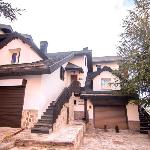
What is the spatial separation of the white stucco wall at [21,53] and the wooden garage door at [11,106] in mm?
2386

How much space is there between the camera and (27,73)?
475 inches

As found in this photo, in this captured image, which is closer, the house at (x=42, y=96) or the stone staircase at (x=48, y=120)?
the stone staircase at (x=48, y=120)

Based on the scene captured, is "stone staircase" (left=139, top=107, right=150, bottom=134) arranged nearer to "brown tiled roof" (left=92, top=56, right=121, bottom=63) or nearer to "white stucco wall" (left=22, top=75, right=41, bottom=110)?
"brown tiled roof" (left=92, top=56, right=121, bottom=63)

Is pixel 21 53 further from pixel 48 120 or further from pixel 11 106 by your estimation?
pixel 48 120

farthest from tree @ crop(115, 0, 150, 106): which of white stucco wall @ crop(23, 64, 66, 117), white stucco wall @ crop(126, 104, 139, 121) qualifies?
white stucco wall @ crop(23, 64, 66, 117)

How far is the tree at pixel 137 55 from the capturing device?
15946 millimetres

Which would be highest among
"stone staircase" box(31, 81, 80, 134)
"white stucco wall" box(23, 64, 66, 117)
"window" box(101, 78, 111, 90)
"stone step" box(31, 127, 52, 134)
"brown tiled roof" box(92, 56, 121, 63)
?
"brown tiled roof" box(92, 56, 121, 63)

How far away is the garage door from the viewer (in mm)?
20106

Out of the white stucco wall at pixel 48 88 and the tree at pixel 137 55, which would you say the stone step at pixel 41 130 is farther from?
the tree at pixel 137 55

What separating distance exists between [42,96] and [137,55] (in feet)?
29.6

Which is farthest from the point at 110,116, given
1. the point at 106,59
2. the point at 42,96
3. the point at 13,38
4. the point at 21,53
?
the point at 13,38

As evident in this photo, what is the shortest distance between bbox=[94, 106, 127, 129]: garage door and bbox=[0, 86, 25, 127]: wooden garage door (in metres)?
10.5

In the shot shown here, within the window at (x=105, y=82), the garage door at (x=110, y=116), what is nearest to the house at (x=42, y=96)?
the garage door at (x=110, y=116)

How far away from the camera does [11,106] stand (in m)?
12.5
